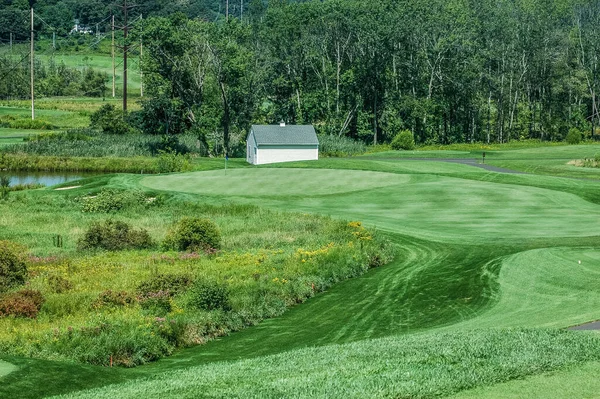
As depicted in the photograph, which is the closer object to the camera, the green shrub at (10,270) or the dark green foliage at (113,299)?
the dark green foliage at (113,299)

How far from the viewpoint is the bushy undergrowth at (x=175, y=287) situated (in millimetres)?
21781

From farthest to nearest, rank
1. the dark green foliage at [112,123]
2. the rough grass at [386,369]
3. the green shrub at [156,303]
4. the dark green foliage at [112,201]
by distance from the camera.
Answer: the dark green foliage at [112,123] < the dark green foliage at [112,201] < the green shrub at [156,303] < the rough grass at [386,369]

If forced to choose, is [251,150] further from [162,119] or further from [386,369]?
[386,369]

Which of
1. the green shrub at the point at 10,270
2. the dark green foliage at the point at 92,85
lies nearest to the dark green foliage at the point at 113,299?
the green shrub at the point at 10,270

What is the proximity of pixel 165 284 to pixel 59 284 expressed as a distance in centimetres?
388

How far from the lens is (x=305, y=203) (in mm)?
51781

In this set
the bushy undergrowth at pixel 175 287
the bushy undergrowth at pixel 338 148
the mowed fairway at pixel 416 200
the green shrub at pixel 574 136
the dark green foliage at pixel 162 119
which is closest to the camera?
the bushy undergrowth at pixel 175 287

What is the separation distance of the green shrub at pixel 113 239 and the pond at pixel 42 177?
114 feet

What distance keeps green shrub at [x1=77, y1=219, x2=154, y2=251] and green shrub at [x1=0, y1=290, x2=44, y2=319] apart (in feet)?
36.3

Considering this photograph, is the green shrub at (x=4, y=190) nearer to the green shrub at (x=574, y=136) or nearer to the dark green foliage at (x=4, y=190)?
the dark green foliage at (x=4, y=190)

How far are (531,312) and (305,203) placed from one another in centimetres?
2946

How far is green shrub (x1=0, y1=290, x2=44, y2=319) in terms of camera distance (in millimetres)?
24648

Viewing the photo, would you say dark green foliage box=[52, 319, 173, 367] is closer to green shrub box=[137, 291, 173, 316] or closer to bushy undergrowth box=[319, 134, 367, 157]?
green shrub box=[137, 291, 173, 316]

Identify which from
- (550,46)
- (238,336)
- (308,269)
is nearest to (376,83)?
(550,46)
